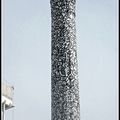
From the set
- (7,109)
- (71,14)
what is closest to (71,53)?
(71,14)

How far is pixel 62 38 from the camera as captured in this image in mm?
8648

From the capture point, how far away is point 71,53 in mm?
8664

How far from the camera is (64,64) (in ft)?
28.2

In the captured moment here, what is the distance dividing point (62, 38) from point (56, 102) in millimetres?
1306

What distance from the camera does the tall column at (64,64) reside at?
8359mm

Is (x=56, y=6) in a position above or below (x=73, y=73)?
above

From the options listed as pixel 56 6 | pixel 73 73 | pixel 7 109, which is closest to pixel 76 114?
pixel 73 73

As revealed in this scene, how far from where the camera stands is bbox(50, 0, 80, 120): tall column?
8.36 meters

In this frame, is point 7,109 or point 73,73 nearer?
point 73,73

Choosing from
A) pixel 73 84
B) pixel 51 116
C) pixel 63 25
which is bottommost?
pixel 51 116

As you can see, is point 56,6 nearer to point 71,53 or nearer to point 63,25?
point 63,25

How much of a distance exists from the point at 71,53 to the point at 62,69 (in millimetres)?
387

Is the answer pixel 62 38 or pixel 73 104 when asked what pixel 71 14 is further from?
pixel 73 104

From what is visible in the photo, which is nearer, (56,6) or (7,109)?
(56,6)
